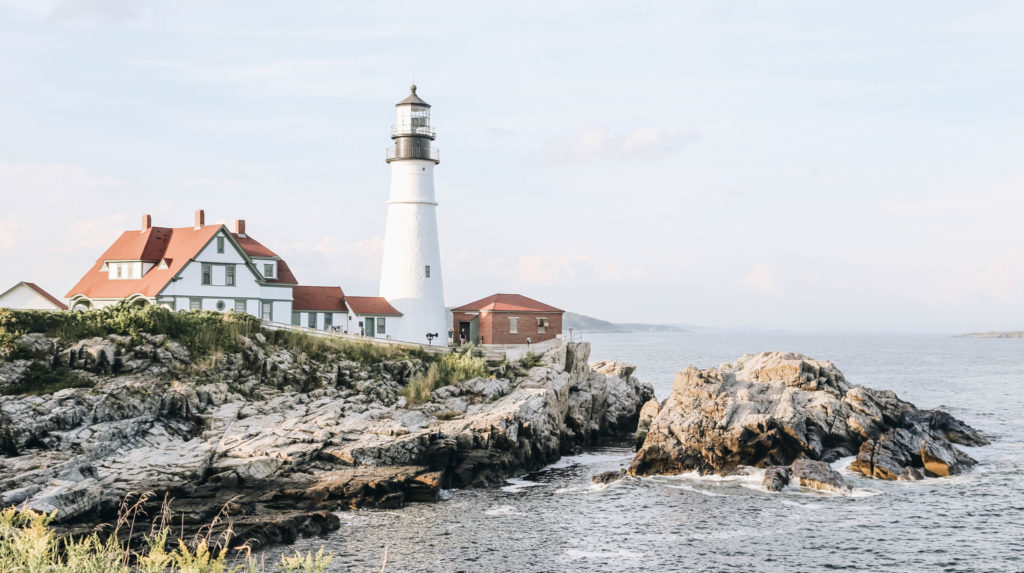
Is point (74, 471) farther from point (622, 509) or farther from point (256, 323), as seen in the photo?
point (622, 509)

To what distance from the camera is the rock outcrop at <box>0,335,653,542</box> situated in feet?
87.6

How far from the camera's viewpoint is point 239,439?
3141cm

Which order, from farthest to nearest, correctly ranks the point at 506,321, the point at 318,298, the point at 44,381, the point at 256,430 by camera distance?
the point at 506,321, the point at 318,298, the point at 44,381, the point at 256,430

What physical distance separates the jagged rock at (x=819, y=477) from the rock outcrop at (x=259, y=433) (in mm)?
10459

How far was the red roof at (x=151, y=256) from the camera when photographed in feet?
142

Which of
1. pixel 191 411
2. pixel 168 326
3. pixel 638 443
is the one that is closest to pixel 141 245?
pixel 168 326

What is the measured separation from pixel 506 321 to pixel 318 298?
1120 centimetres

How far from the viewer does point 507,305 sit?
2005 inches

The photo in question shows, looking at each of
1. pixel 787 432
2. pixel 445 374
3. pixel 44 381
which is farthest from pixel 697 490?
pixel 44 381

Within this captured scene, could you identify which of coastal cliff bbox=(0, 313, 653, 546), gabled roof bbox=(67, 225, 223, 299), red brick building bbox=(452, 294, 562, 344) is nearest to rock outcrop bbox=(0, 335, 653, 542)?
coastal cliff bbox=(0, 313, 653, 546)

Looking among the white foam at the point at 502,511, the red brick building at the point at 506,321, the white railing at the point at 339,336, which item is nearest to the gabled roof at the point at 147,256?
the white railing at the point at 339,336

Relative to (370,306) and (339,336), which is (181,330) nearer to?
(339,336)

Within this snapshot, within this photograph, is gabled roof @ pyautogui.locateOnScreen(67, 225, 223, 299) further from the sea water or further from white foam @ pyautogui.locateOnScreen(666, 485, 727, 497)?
white foam @ pyautogui.locateOnScreen(666, 485, 727, 497)

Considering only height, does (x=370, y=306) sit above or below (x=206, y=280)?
below
